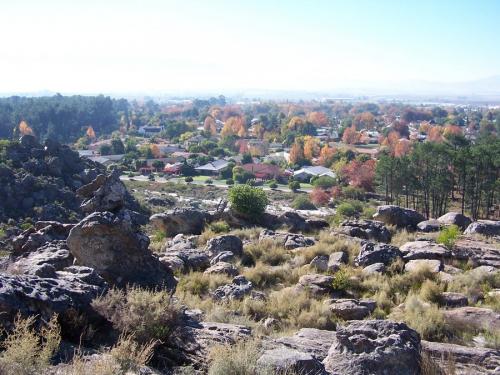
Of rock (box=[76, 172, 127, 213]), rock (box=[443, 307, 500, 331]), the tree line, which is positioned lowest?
the tree line

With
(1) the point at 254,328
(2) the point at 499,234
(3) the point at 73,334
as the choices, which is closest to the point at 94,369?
(3) the point at 73,334

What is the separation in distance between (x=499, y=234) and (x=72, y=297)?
14303 millimetres

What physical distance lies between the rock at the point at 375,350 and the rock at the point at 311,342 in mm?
370

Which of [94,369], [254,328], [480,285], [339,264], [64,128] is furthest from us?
[64,128]

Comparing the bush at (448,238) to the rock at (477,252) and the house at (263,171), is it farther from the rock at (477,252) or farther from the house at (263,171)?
the house at (263,171)

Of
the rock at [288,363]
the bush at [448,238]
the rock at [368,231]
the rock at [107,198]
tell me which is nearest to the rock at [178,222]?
the rock at [368,231]

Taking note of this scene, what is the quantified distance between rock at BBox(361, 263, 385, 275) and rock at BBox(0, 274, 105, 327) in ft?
20.2

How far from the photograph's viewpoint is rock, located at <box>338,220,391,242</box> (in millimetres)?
15477

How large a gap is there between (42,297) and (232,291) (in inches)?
168

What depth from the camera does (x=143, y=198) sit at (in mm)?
47531

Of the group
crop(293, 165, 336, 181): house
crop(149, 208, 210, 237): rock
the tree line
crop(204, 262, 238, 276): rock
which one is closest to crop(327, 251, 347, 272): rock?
crop(204, 262, 238, 276): rock

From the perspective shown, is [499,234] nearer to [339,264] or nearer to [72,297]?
[339,264]

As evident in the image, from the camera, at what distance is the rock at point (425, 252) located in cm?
1197

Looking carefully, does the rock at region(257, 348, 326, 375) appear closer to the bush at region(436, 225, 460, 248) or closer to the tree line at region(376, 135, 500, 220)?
the bush at region(436, 225, 460, 248)
